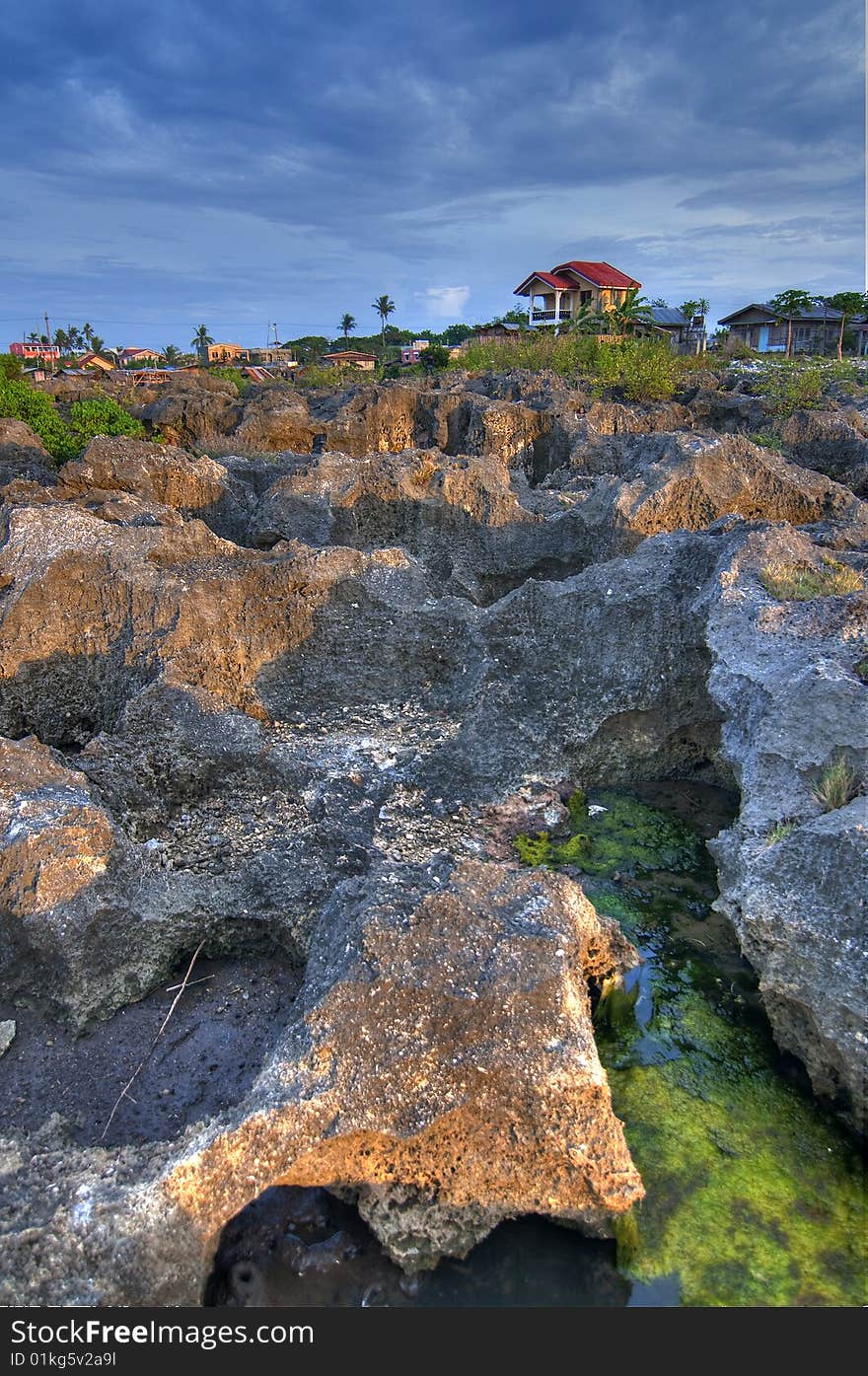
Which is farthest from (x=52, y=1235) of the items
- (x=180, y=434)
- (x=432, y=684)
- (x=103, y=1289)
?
(x=180, y=434)

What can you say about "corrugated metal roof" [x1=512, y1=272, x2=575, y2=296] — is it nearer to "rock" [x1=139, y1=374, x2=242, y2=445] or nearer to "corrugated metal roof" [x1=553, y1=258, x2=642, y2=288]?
"corrugated metal roof" [x1=553, y1=258, x2=642, y2=288]

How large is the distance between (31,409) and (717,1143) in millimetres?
26691

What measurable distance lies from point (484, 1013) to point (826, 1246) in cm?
242

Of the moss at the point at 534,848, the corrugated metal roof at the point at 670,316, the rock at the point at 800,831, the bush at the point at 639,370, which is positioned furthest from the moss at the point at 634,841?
the corrugated metal roof at the point at 670,316

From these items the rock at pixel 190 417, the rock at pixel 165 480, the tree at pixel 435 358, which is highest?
the tree at pixel 435 358

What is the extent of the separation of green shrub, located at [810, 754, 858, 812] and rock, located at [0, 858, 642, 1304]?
236cm

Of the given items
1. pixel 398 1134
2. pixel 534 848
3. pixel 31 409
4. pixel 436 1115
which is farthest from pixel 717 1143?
pixel 31 409

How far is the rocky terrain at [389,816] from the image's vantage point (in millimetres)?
5082

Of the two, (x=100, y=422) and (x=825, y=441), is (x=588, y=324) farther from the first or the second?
(x=100, y=422)

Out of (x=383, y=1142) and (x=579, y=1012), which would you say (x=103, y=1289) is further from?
(x=579, y=1012)

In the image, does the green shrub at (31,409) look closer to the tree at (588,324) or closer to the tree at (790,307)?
the tree at (588,324)

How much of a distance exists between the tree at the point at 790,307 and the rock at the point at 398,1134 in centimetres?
6661

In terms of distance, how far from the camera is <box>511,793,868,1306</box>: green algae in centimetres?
509

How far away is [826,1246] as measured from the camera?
5.14 m
